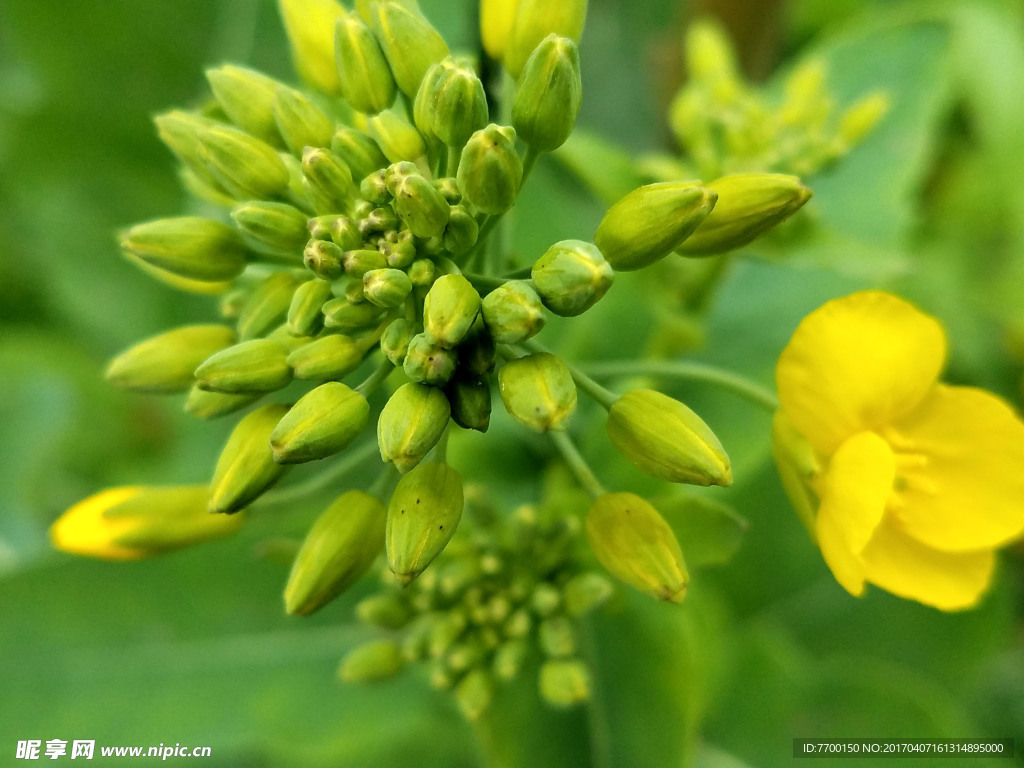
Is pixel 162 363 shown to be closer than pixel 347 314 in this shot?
No

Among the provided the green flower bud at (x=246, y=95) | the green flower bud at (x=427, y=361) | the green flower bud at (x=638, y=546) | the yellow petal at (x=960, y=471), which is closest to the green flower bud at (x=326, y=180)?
the green flower bud at (x=246, y=95)

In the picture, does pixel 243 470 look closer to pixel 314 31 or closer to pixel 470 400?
pixel 470 400

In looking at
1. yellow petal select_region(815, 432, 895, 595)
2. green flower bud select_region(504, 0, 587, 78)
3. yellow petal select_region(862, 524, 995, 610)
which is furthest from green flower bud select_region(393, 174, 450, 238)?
yellow petal select_region(862, 524, 995, 610)

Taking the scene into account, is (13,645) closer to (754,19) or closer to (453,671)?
(453,671)

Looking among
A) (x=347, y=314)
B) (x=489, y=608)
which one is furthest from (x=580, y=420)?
(x=347, y=314)

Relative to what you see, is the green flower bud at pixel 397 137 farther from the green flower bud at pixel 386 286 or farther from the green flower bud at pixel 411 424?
the green flower bud at pixel 411 424

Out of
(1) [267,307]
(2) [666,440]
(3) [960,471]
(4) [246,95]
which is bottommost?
(3) [960,471]

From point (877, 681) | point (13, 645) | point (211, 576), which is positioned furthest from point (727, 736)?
point (13, 645)
